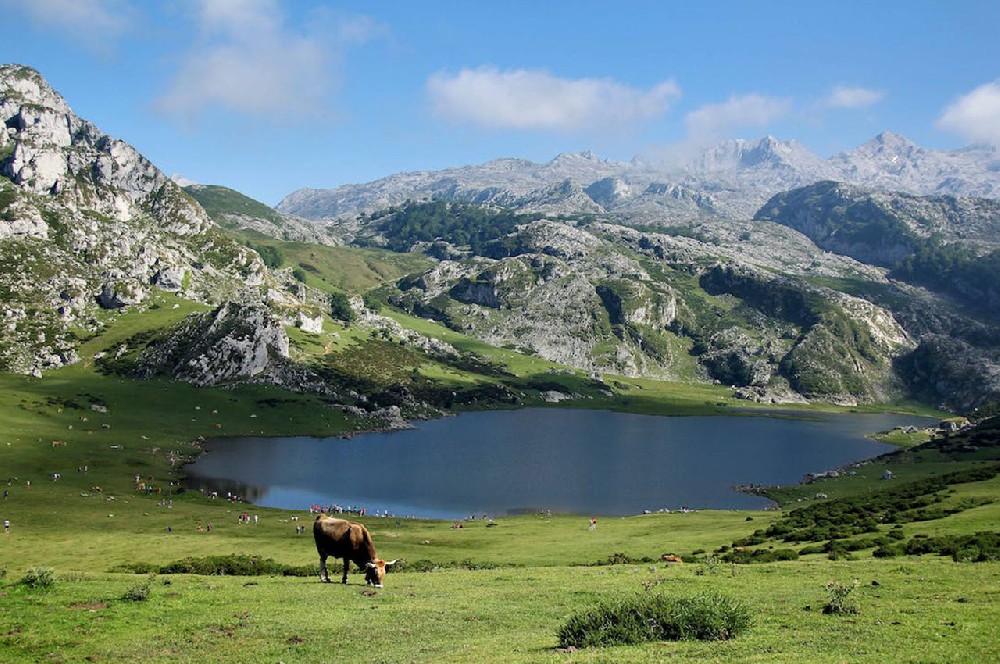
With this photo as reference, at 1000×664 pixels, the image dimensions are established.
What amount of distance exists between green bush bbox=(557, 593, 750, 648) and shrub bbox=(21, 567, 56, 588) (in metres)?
23.7

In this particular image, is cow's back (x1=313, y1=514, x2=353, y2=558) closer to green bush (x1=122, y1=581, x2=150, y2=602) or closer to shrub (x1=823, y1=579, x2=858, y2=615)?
green bush (x1=122, y1=581, x2=150, y2=602)

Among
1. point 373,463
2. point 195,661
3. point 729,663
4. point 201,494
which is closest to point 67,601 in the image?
point 195,661

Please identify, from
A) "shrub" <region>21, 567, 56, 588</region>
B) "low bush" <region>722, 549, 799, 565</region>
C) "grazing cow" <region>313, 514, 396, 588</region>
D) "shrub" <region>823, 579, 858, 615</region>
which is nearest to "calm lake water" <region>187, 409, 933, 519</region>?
"low bush" <region>722, 549, 799, 565</region>

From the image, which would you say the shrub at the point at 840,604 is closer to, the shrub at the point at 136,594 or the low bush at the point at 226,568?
the shrub at the point at 136,594

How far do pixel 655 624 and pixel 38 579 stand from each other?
27.1 metres

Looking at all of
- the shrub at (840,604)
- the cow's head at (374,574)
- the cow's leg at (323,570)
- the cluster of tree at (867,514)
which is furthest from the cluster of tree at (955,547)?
the cow's leg at (323,570)

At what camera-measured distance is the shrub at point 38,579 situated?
29.3 meters

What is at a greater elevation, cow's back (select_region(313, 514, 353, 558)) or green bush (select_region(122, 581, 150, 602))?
cow's back (select_region(313, 514, 353, 558))

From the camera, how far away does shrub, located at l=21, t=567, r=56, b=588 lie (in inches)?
1153

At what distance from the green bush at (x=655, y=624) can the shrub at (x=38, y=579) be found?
23743 millimetres

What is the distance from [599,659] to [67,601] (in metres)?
22.8

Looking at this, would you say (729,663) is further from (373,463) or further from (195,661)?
(373,463)

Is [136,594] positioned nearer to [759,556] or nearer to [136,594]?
[136,594]

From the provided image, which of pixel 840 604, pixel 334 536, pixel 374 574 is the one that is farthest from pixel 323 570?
pixel 840 604
